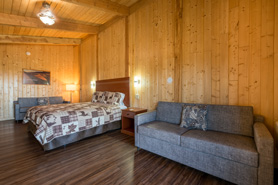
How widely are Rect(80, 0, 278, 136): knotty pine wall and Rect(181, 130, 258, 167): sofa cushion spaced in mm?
766

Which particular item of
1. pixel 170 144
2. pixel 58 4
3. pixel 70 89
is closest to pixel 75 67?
pixel 70 89

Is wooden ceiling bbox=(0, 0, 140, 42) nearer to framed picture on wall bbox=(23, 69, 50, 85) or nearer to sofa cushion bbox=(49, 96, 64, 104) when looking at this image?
framed picture on wall bbox=(23, 69, 50, 85)

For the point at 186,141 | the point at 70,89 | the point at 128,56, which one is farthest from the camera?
the point at 70,89

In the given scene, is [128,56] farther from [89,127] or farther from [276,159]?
[276,159]

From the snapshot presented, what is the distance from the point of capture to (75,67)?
6.50 meters

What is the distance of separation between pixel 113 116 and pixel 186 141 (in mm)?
2060

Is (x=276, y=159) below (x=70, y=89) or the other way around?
below

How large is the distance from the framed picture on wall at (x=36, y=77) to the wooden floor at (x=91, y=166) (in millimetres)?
3528

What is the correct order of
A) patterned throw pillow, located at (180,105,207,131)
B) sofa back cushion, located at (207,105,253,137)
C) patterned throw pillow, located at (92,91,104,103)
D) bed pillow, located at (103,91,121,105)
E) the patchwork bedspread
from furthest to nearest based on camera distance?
patterned throw pillow, located at (92,91,104,103), bed pillow, located at (103,91,121,105), the patchwork bedspread, patterned throw pillow, located at (180,105,207,131), sofa back cushion, located at (207,105,253,137)

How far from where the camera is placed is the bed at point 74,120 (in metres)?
2.39

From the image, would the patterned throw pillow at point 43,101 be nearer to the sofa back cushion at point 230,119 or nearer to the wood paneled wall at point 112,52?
the wood paneled wall at point 112,52

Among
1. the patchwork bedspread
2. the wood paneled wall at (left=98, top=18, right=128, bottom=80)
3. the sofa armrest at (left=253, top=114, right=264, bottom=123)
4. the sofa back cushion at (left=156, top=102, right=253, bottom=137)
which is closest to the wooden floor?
the patchwork bedspread

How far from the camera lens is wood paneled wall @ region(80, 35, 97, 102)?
542 cm

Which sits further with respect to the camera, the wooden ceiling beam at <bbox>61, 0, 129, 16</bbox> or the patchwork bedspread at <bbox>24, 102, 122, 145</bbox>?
the wooden ceiling beam at <bbox>61, 0, 129, 16</bbox>
